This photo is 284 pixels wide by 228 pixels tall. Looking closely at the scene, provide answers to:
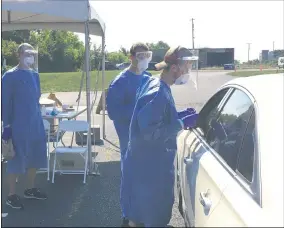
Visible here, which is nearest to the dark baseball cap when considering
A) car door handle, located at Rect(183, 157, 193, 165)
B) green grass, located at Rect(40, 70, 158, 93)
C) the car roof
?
the car roof

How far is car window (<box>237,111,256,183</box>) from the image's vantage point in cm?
214

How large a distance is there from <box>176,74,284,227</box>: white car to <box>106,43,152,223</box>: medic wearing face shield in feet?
3.46

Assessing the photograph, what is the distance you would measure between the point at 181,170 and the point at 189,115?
0.52 meters

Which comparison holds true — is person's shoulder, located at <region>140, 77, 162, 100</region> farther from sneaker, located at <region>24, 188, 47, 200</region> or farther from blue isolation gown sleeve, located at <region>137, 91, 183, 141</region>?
sneaker, located at <region>24, 188, 47, 200</region>

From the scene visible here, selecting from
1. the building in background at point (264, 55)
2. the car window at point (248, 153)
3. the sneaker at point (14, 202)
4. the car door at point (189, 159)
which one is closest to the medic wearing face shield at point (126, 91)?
the car door at point (189, 159)

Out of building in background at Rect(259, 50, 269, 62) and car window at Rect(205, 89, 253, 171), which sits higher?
building in background at Rect(259, 50, 269, 62)

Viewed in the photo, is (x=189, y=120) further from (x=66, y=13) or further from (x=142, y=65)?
(x=66, y=13)

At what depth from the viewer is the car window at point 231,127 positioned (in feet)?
8.29

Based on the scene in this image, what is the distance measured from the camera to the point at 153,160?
9.61 feet

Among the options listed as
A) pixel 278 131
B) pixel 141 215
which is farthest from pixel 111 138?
pixel 278 131

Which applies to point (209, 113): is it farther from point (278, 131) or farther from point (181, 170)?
point (278, 131)

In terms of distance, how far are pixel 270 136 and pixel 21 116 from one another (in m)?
3.47

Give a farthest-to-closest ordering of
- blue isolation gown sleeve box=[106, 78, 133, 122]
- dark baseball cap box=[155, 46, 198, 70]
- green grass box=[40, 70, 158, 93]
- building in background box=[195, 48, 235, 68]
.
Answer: building in background box=[195, 48, 235, 68], green grass box=[40, 70, 158, 93], blue isolation gown sleeve box=[106, 78, 133, 122], dark baseball cap box=[155, 46, 198, 70]

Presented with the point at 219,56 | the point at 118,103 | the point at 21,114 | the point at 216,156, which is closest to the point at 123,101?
the point at 118,103
